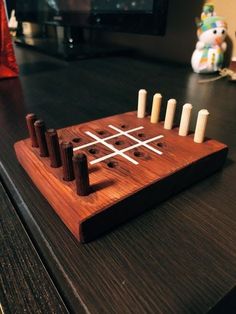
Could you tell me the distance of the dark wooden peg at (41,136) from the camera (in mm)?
315

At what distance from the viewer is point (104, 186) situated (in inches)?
10.8

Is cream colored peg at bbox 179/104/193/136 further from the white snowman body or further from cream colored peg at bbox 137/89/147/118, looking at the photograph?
the white snowman body

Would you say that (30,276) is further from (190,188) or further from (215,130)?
(215,130)

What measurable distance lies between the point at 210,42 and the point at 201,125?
0.61 metres

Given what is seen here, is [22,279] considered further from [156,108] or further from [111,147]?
[156,108]

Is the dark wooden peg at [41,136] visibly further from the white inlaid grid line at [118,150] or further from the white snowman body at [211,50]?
the white snowman body at [211,50]

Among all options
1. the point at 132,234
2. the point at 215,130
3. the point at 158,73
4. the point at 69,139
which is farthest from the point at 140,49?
the point at 132,234

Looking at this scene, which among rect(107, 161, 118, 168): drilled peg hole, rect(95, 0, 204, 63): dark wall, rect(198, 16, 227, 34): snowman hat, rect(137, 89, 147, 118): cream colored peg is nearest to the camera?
rect(107, 161, 118, 168): drilled peg hole

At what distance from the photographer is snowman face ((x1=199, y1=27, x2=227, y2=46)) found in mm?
808

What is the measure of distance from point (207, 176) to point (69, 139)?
7.8 inches

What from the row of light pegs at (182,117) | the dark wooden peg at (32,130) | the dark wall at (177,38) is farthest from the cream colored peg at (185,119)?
the dark wall at (177,38)

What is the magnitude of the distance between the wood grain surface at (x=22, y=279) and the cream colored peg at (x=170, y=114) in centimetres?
25

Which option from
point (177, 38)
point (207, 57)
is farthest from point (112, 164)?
point (177, 38)

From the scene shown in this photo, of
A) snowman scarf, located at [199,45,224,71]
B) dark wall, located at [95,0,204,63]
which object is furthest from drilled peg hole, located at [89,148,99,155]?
dark wall, located at [95,0,204,63]
